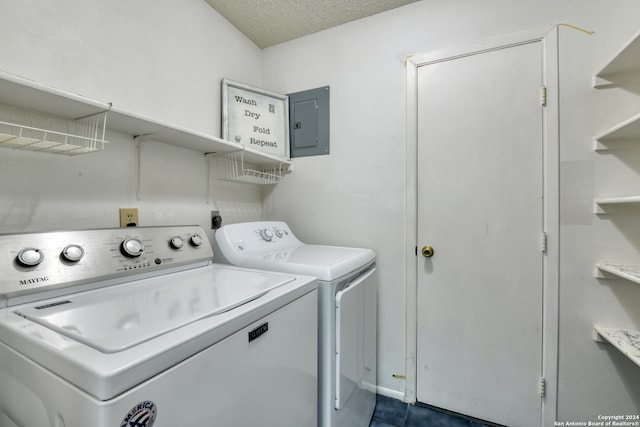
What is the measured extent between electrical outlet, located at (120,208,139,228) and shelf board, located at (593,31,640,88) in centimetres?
220

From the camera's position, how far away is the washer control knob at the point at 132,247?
1.04m

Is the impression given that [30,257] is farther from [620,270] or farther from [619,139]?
[619,139]

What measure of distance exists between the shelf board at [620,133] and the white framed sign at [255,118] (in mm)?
1775

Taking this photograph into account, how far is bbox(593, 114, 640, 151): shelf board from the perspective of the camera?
3.63 feet

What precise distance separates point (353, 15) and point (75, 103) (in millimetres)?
1680

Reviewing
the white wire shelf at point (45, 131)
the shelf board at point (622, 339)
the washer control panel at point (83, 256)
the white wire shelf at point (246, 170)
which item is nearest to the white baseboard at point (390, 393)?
the shelf board at point (622, 339)

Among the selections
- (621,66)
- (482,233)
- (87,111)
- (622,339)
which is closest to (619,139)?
(621,66)

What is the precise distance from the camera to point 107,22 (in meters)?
1.20

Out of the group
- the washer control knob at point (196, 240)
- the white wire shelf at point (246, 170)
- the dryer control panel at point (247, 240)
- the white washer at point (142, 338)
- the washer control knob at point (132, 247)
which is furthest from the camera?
the white wire shelf at point (246, 170)

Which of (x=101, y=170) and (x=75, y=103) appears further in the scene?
(x=101, y=170)

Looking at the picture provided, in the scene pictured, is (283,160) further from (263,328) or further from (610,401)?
(610,401)

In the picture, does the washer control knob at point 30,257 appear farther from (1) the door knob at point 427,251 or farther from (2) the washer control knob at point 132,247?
(1) the door knob at point 427,251

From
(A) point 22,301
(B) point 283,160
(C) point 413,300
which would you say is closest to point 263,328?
(A) point 22,301

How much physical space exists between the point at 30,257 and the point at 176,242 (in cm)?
47
